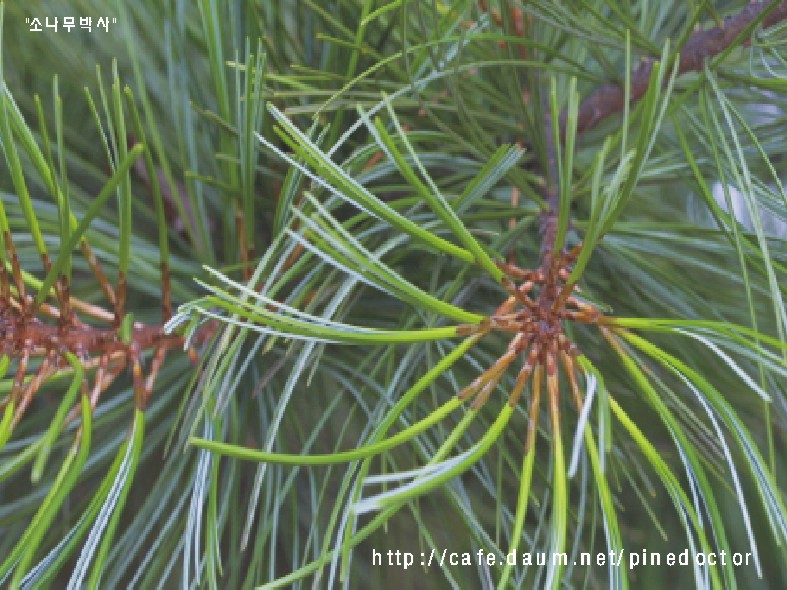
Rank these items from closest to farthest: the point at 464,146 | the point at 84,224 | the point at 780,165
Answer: the point at 84,224 → the point at 464,146 → the point at 780,165

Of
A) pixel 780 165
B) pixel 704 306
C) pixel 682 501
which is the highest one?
pixel 780 165

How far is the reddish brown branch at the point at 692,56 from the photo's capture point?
0.32m

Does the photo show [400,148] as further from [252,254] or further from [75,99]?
[75,99]

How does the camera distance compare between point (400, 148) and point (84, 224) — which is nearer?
point (84, 224)

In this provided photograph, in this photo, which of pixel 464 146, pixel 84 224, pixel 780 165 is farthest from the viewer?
pixel 780 165

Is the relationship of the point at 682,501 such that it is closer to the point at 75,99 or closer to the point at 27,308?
the point at 27,308

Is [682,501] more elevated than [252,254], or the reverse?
[252,254]

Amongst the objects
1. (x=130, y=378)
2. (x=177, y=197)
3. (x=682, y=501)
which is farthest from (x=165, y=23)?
(x=682, y=501)

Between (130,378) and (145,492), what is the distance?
7cm

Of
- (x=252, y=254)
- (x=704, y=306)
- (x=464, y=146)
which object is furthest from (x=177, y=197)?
(x=704, y=306)

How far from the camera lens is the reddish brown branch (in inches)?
12.7

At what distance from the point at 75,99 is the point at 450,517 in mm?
334

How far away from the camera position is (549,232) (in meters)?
0.34

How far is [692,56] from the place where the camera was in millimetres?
346
